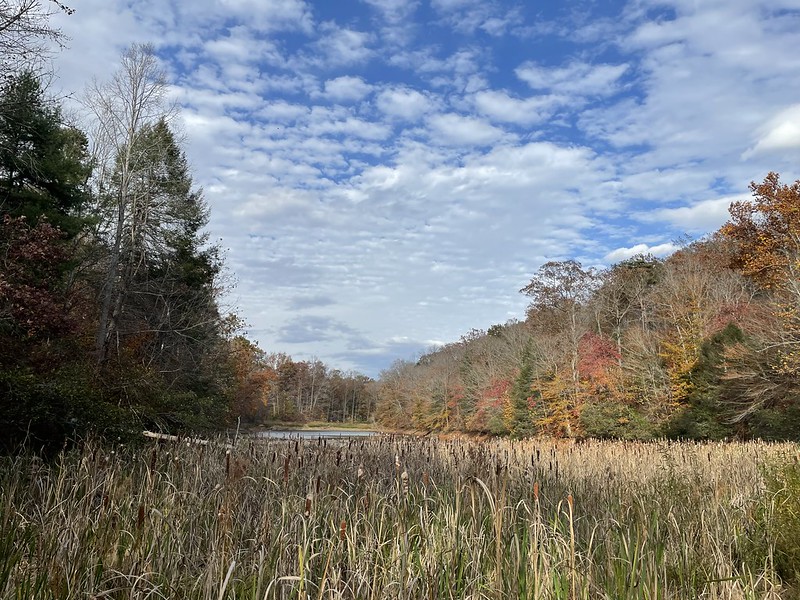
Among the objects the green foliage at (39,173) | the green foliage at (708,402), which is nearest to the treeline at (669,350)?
the green foliage at (708,402)

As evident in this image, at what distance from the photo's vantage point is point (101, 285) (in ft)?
55.2

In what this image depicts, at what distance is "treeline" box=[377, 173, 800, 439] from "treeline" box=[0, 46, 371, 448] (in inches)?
626

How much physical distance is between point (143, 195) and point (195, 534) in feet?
50.2

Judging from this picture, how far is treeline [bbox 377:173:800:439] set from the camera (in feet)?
59.1

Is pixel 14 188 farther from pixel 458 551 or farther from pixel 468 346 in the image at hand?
pixel 468 346

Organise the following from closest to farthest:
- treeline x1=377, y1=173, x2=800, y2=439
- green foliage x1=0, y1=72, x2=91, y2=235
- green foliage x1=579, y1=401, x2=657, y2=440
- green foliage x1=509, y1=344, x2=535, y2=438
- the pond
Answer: the pond
green foliage x1=0, y1=72, x2=91, y2=235
treeline x1=377, y1=173, x2=800, y2=439
green foliage x1=579, y1=401, x2=657, y2=440
green foliage x1=509, y1=344, x2=535, y2=438

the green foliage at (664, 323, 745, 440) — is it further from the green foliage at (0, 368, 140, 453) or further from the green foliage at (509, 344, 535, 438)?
the green foliage at (0, 368, 140, 453)

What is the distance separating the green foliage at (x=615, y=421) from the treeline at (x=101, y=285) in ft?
50.0

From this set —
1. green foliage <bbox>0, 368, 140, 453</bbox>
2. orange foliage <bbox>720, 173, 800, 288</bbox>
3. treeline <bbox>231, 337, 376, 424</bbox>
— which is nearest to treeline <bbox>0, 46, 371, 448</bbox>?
green foliage <bbox>0, 368, 140, 453</bbox>

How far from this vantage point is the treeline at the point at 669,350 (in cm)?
1802

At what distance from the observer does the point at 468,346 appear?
164 ft

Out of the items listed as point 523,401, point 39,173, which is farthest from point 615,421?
point 39,173

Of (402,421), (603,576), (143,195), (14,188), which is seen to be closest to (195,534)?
(603,576)

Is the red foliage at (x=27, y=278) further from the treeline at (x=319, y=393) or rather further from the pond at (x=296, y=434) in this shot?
the treeline at (x=319, y=393)
